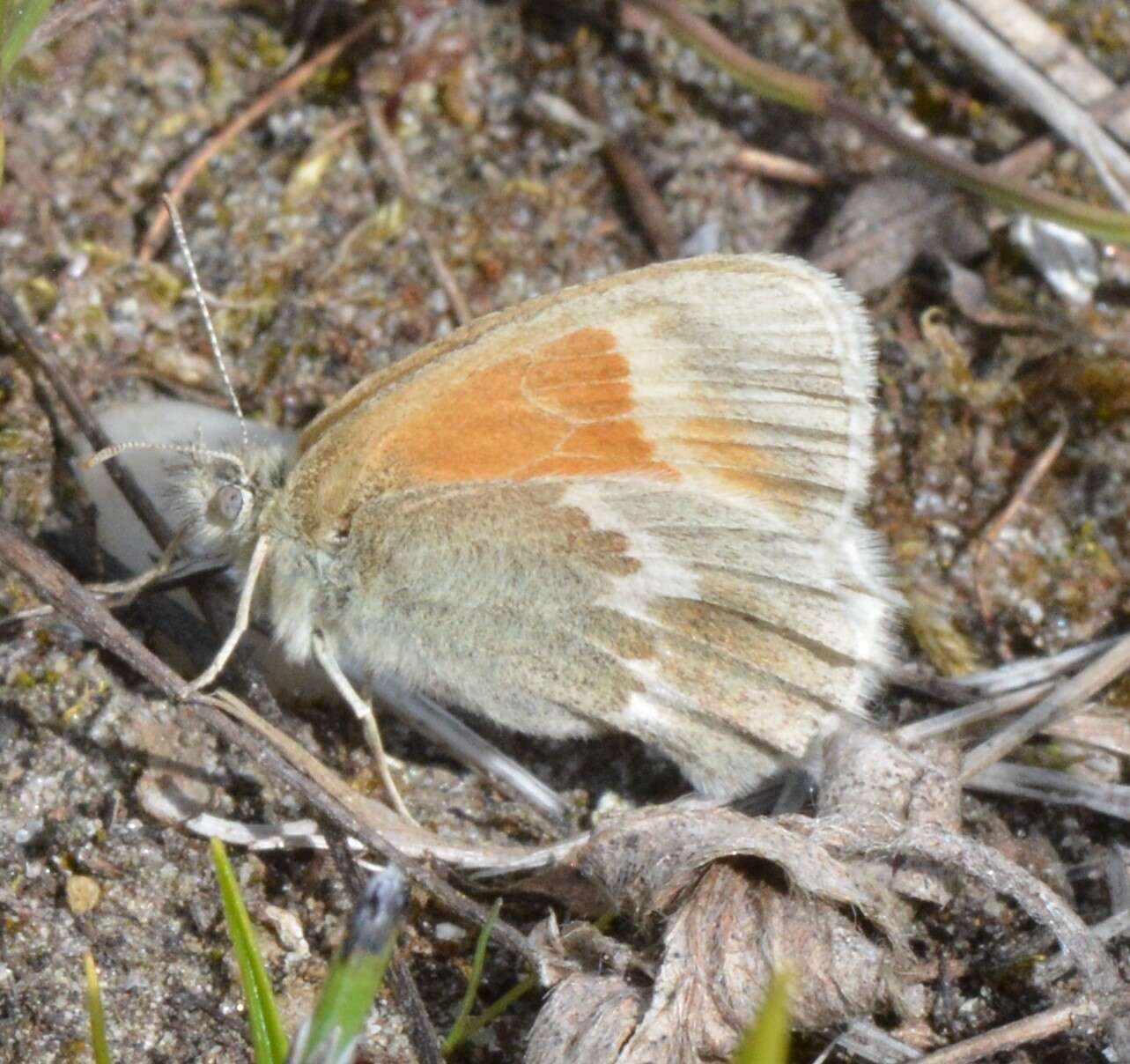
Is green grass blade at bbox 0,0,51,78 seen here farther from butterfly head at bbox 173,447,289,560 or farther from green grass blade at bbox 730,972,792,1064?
green grass blade at bbox 730,972,792,1064

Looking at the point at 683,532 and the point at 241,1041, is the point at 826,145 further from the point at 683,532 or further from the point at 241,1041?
the point at 241,1041

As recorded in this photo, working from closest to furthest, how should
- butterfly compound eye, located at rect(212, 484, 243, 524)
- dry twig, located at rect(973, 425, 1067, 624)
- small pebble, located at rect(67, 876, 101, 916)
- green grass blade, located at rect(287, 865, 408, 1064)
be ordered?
green grass blade, located at rect(287, 865, 408, 1064), small pebble, located at rect(67, 876, 101, 916), butterfly compound eye, located at rect(212, 484, 243, 524), dry twig, located at rect(973, 425, 1067, 624)

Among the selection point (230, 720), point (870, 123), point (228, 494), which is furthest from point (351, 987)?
point (870, 123)

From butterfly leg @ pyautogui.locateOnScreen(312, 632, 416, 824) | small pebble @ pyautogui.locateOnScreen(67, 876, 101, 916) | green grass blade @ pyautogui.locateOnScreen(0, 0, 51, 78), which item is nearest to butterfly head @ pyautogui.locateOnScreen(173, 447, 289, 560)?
butterfly leg @ pyautogui.locateOnScreen(312, 632, 416, 824)

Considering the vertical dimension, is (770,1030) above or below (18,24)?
below

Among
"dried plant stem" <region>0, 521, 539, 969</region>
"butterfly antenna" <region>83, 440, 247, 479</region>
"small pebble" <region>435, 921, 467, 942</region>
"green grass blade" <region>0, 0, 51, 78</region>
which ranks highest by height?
"green grass blade" <region>0, 0, 51, 78</region>

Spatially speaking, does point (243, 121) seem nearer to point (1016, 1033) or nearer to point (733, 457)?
point (733, 457)
